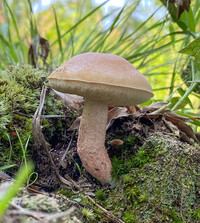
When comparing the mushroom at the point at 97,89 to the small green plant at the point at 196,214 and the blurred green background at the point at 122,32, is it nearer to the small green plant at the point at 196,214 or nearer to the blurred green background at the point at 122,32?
the small green plant at the point at 196,214

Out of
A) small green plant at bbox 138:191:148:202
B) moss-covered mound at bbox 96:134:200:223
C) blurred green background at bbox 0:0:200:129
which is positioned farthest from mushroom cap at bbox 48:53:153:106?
blurred green background at bbox 0:0:200:129

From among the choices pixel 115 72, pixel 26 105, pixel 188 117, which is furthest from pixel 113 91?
pixel 188 117

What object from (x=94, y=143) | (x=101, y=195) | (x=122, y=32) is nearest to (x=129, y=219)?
(x=101, y=195)

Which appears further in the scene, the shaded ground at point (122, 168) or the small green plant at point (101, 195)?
the small green plant at point (101, 195)

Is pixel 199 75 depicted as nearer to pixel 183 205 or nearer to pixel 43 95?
pixel 183 205

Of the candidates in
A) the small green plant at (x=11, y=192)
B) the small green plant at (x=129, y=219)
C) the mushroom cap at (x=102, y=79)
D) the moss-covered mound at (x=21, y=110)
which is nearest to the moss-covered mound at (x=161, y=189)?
the small green plant at (x=129, y=219)

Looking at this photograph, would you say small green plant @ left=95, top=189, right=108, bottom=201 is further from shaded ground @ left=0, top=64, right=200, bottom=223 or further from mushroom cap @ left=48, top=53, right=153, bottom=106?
mushroom cap @ left=48, top=53, right=153, bottom=106
